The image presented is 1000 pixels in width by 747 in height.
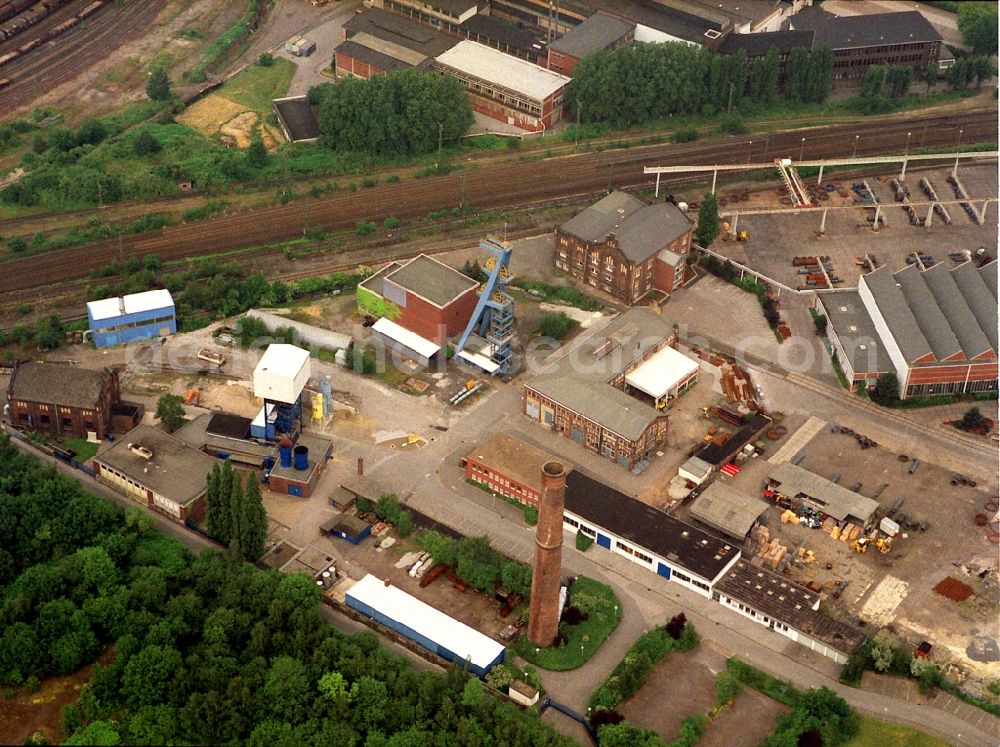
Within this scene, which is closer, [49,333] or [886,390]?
[886,390]

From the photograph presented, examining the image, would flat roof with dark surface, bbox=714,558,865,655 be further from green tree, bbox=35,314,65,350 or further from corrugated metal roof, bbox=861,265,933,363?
green tree, bbox=35,314,65,350

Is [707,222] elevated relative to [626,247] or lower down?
lower down

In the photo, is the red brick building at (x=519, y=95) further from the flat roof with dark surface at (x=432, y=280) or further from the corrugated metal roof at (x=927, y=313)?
the corrugated metal roof at (x=927, y=313)

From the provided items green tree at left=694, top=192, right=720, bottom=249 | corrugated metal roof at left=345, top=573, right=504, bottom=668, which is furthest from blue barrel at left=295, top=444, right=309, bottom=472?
green tree at left=694, top=192, right=720, bottom=249

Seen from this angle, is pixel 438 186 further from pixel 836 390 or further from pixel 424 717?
pixel 424 717

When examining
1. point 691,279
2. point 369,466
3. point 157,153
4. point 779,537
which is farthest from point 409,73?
point 779,537

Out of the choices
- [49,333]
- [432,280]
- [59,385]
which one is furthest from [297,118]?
[59,385]

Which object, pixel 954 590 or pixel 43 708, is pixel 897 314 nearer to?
pixel 954 590
